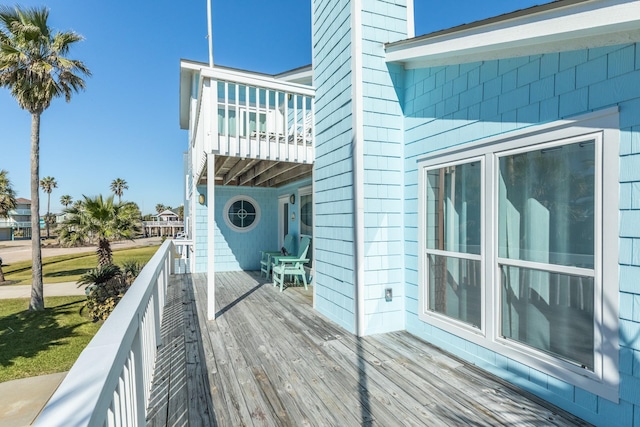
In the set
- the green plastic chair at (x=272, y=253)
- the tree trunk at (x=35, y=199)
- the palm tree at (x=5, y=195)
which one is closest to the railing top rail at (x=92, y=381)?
the green plastic chair at (x=272, y=253)

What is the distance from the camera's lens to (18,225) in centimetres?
5278

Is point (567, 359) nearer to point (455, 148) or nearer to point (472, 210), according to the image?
point (472, 210)

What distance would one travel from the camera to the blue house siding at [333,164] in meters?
3.79

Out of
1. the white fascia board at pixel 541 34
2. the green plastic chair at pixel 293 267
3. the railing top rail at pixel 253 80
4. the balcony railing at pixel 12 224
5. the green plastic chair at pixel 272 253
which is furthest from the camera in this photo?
the balcony railing at pixel 12 224

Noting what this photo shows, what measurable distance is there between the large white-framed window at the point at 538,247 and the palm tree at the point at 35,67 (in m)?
12.1

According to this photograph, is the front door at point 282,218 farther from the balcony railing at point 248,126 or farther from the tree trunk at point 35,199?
the tree trunk at point 35,199

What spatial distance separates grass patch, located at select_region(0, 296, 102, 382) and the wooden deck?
4216 millimetres

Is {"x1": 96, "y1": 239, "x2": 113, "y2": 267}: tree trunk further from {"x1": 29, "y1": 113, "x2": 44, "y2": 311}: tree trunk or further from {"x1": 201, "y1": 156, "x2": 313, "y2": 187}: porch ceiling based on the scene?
{"x1": 201, "y1": 156, "x2": 313, "y2": 187}: porch ceiling

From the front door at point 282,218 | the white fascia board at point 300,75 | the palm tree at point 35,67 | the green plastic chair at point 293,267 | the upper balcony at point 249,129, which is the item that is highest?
the palm tree at point 35,67

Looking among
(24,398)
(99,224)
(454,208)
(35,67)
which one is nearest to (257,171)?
(454,208)

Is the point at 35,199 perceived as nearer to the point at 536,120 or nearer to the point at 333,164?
the point at 333,164

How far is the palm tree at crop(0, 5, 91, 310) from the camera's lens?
30.8 feet

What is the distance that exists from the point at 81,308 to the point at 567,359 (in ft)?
39.4

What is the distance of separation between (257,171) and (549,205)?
187 inches
